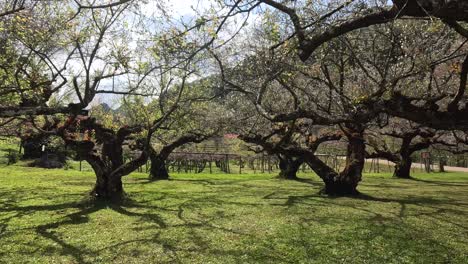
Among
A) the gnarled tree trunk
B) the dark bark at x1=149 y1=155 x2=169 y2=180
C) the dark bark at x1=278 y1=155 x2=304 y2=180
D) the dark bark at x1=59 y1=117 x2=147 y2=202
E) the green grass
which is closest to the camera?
the green grass

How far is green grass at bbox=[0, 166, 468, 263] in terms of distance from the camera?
645cm

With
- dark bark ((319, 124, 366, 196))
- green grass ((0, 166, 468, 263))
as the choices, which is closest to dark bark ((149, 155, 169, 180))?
green grass ((0, 166, 468, 263))

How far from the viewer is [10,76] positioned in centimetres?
1122

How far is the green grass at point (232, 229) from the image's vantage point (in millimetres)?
6449

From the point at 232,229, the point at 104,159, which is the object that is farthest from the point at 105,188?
the point at 232,229

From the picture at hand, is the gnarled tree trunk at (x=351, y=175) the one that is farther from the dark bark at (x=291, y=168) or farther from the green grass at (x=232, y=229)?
the dark bark at (x=291, y=168)

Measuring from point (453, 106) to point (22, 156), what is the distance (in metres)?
28.3

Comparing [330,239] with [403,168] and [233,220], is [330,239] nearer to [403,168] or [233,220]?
[233,220]

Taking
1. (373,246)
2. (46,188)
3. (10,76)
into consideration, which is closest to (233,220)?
(373,246)

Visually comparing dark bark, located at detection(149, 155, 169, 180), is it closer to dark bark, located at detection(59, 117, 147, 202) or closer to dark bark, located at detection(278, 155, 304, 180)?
dark bark, located at detection(278, 155, 304, 180)

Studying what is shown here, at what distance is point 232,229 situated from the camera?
8.23 m

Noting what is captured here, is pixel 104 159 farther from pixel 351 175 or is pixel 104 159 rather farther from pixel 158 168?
pixel 351 175

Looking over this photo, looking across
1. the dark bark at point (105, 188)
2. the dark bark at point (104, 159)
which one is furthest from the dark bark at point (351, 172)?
the dark bark at point (105, 188)

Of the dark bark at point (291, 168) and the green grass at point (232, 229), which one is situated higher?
the dark bark at point (291, 168)
